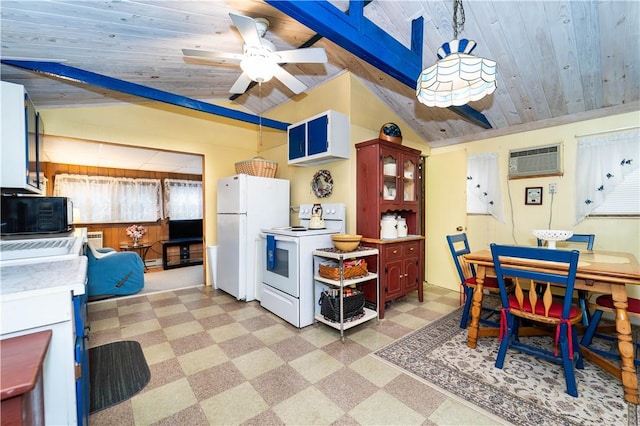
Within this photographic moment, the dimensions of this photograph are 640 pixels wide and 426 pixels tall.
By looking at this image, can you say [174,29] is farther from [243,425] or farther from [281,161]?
[243,425]

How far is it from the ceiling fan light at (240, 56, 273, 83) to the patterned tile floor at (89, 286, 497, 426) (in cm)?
235

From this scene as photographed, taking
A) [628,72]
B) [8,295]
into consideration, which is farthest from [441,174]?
[8,295]

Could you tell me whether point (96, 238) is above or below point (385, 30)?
A: below

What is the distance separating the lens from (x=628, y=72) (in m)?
2.45

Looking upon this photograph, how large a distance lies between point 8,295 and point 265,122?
3.21 m

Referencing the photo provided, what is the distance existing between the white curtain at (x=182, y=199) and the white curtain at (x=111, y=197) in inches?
7.6

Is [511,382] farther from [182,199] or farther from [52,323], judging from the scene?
[182,199]

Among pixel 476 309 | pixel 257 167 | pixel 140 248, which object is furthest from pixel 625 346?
pixel 140 248

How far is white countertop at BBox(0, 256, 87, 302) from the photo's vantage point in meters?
1.03

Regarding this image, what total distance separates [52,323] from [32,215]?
91.6 inches

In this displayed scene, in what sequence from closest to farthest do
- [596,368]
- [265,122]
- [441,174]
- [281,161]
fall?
[596,368] < [265,122] < [441,174] < [281,161]

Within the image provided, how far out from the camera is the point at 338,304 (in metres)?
2.54

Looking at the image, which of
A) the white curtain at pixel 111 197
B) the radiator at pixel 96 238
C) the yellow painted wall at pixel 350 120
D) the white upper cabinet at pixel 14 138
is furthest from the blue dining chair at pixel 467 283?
the radiator at pixel 96 238

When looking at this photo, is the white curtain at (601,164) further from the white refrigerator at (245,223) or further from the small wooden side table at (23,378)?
the small wooden side table at (23,378)
